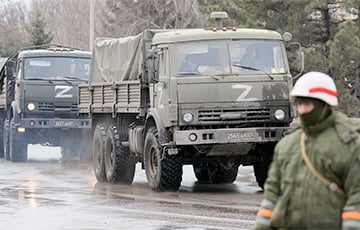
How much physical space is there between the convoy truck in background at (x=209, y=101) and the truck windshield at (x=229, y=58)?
0.02 metres

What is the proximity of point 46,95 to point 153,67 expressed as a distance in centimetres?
1002

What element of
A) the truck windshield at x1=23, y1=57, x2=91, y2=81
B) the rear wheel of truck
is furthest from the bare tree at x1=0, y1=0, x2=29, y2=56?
the rear wheel of truck

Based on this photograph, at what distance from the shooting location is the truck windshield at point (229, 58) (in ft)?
55.3

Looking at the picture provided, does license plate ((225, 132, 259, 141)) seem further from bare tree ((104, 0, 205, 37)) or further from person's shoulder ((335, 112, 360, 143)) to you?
bare tree ((104, 0, 205, 37))

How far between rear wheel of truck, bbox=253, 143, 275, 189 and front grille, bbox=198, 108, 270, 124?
763 mm

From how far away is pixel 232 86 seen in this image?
654 inches

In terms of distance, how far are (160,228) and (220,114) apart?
173 inches

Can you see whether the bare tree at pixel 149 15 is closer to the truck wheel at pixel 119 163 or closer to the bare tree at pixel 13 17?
the truck wheel at pixel 119 163

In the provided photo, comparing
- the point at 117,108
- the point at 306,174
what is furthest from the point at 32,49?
the point at 306,174

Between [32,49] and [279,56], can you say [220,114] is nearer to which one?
[279,56]

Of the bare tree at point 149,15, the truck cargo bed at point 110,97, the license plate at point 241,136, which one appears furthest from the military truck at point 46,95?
the bare tree at point 149,15

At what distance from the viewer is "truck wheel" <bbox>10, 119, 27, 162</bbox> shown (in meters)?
27.1

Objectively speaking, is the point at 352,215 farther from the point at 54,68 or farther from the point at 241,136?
the point at 54,68

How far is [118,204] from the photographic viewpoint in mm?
15531
